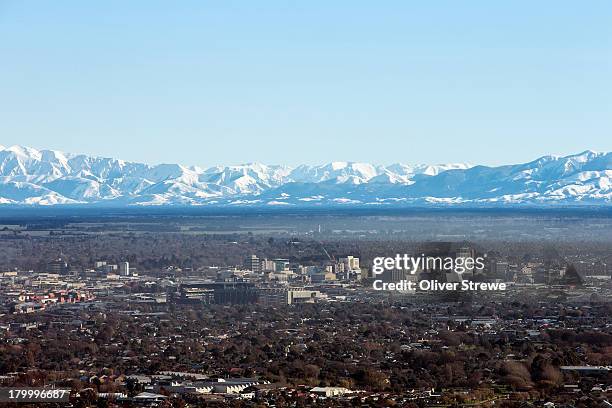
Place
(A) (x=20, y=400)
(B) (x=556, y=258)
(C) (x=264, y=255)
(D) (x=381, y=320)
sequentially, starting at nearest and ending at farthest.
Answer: (A) (x=20, y=400) < (D) (x=381, y=320) < (B) (x=556, y=258) < (C) (x=264, y=255)

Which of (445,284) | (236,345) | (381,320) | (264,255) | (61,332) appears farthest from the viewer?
(264,255)

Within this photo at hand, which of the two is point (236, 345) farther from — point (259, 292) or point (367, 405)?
point (259, 292)

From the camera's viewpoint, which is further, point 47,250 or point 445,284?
point 47,250

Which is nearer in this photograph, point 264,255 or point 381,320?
point 381,320

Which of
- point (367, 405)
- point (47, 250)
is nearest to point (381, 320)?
point (367, 405)

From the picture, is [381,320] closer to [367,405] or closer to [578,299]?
[578,299]

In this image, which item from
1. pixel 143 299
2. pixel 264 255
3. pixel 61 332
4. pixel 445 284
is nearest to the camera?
pixel 61 332

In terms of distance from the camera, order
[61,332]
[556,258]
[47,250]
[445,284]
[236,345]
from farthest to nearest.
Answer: [47,250]
[556,258]
[445,284]
[61,332]
[236,345]

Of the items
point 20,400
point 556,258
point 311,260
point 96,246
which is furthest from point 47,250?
point 20,400

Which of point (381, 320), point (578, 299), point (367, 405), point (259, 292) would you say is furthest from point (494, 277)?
point (367, 405)
